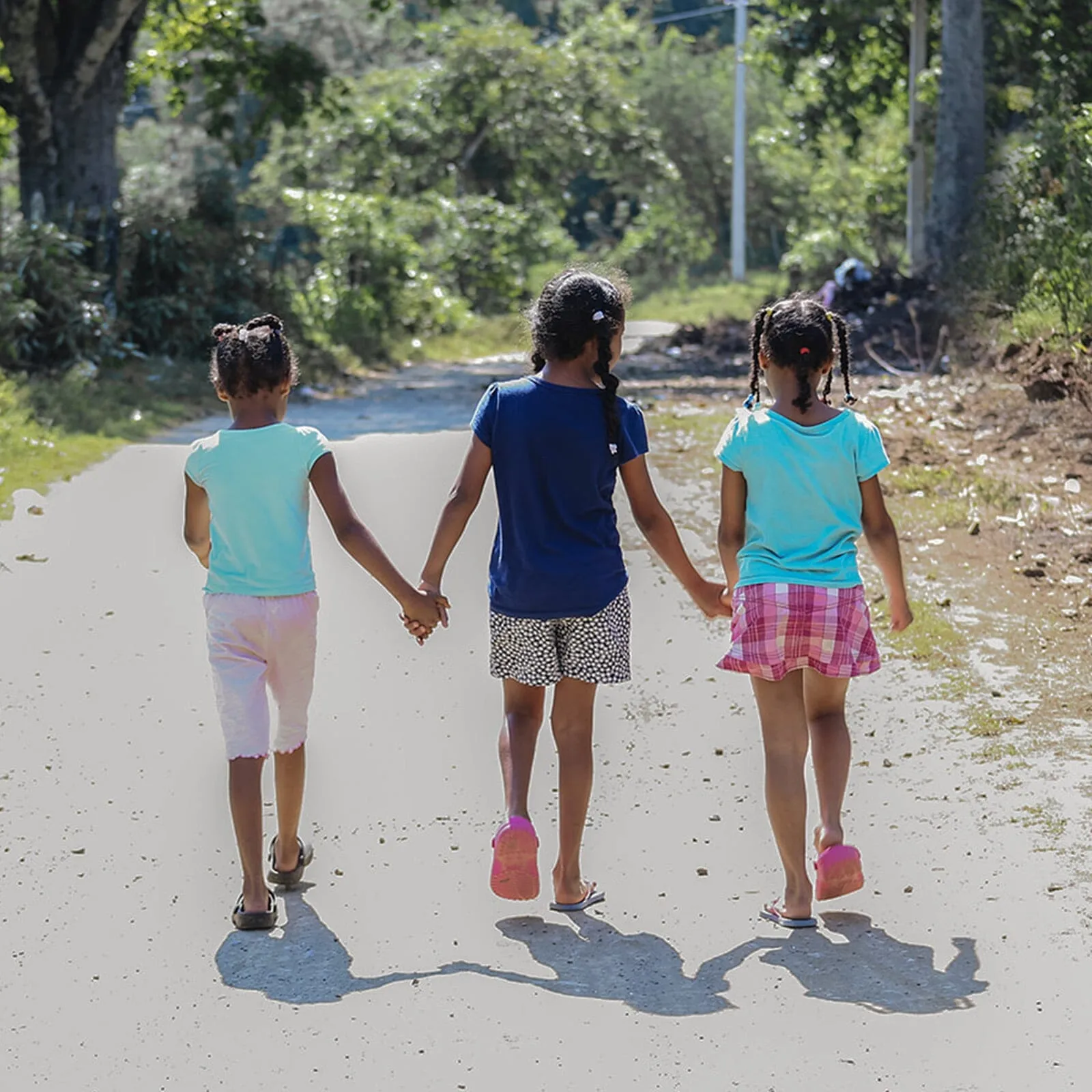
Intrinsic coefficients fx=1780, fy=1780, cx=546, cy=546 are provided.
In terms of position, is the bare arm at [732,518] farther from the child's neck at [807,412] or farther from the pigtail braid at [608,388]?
the pigtail braid at [608,388]

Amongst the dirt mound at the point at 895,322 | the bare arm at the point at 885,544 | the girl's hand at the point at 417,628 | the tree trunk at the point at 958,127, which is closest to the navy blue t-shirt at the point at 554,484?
the girl's hand at the point at 417,628

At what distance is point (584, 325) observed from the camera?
4559 mm

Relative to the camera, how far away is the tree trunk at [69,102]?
18047 mm

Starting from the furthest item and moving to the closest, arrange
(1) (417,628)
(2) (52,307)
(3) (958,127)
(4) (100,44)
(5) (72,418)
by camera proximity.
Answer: (3) (958,127) < (4) (100,44) < (2) (52,307) < (5) (72,418) < (1) (417,628)

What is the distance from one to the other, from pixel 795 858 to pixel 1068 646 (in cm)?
299

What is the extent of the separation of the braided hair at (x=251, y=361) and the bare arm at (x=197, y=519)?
0.89 feet

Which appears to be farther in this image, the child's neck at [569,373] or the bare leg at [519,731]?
the bare leg at [519,731]

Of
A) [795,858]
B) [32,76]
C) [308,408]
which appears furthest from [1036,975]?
[32,76]

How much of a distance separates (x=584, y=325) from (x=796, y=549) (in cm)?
79

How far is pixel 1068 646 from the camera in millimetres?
7188

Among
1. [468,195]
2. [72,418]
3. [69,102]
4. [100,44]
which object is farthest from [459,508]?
[468,195]

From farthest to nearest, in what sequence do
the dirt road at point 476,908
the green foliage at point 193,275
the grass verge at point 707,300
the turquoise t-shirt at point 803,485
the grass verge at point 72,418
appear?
the grass verge at point 707,300, the green foliage at point 193,275, the grass verge at point 72,418, the turquoise t-shirt at point 803,485, the dirt road at point 476,908

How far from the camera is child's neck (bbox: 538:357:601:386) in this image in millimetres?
4602

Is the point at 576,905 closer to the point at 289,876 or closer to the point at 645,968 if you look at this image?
the point at 645,968
